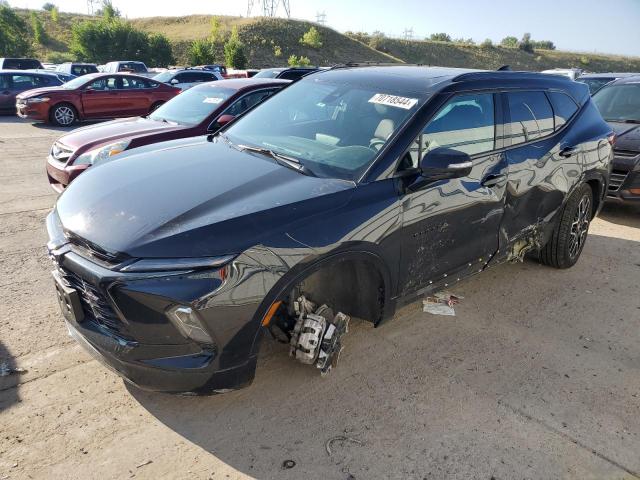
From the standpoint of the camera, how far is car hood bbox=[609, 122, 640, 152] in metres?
6.45

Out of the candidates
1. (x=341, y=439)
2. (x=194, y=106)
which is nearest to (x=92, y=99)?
(x=194, y=106)

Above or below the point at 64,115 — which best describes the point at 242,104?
above

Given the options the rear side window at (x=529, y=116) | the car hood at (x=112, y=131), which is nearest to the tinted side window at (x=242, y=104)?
the car hood at (x=112, y=131)

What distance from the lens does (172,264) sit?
224cm

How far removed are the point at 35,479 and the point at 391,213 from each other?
2.23 metres

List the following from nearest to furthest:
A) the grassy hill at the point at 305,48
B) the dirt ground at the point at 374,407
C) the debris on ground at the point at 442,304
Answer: the dirt ground at the point at 374,407 → the debris on ground at the point at 442,304 → the grassy hill at the point at 305,48

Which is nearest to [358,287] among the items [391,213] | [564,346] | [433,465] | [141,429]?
[391,213]

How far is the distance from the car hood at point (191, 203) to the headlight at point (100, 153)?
2.42 meters

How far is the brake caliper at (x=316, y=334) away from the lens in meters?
2.93

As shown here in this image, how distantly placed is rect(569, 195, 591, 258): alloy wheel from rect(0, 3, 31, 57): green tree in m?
45.3

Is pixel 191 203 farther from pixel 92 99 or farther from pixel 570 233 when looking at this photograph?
pixel 92 99

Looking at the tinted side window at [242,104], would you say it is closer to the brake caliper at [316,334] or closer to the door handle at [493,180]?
the door handle at [493,180]

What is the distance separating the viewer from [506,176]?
12.1 ft

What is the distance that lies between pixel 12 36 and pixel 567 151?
46.2 metres
